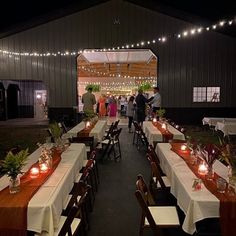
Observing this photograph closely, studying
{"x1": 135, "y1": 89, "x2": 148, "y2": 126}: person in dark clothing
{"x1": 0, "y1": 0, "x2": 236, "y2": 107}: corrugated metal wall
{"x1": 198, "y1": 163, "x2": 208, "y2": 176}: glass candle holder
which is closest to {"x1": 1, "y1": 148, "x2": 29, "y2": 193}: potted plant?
{"x1": 198, "y1": 163, "x2": 208, "y2": 176}: glass candle holder

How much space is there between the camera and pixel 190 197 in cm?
250

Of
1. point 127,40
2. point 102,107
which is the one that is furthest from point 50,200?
point 102,107

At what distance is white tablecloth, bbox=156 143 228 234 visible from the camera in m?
2.43

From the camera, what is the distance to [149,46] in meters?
12.6

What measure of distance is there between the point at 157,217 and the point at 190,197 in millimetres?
420

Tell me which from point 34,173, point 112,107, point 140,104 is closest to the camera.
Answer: point 34,173

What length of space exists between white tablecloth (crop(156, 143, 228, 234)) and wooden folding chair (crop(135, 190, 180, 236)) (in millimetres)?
114

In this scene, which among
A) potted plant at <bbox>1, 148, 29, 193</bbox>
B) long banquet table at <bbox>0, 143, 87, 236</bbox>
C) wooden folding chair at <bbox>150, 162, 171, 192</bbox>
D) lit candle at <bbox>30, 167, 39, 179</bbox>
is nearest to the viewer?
long banquet table at <bbox>0, 143, 87, 236</bbox>

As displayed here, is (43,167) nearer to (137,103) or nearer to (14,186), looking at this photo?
(14,186)

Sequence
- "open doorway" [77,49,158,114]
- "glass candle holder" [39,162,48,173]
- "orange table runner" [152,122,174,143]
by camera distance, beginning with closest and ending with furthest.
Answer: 1. "glass candle holder" [39,162,48,173]
2. "orange table runner" [152,122,174,143]
3. "open doorway" [77,49,158,114]

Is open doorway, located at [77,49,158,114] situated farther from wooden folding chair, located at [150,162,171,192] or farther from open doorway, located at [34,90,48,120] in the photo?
wooden folding chair, located at [150,162,171,192]

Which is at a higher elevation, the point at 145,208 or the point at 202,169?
the point at 202,169

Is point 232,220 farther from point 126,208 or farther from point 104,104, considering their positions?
point 104,104

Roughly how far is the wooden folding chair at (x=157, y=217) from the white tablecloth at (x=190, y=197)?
114 millimetres
